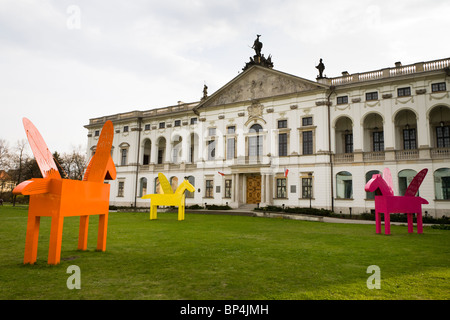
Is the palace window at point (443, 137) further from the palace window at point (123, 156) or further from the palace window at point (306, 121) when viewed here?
the palace window at point (123, 156)

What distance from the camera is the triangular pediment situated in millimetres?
33031

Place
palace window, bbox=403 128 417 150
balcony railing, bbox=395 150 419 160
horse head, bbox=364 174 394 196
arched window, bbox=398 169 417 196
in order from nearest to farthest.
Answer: horse head, bbox=364 174 394 196 → balcony railing, bbox=395 150 419 160 → arched window, bbox=398 169 417 196 → palace window, bbox=403 128 417 150

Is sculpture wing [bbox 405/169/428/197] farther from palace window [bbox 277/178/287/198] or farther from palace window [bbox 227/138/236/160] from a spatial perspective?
palace window [bbox 227/138/236/160]

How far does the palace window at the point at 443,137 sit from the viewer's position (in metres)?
27.3

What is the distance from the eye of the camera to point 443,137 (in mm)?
27438

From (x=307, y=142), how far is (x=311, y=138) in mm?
599

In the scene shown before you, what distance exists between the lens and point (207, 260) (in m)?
7.45

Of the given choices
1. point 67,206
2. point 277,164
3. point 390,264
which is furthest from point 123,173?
point 390,264

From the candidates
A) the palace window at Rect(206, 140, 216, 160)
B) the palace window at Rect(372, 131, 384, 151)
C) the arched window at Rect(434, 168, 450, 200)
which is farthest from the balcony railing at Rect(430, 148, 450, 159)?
the palace window at Rect(206, 140, 216, 160)

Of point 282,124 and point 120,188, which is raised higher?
point 282,124

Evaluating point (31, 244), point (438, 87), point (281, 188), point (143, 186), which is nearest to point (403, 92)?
point (438, 87)

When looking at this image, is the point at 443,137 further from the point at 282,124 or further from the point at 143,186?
the point at 143,186

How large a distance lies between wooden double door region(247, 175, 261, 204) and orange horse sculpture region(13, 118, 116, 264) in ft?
88.0
